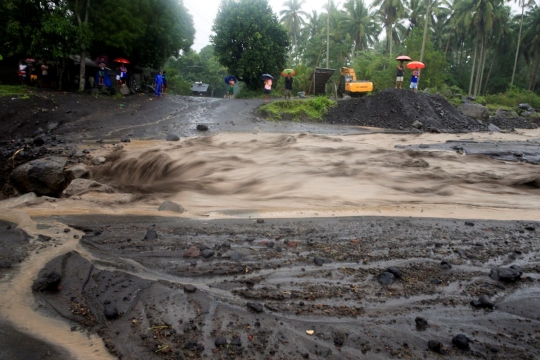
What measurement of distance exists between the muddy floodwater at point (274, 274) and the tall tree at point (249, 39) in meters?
20.4

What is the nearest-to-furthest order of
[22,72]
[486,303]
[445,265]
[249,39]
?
[486,303] → [445,265] → [22,72] → [249,39]

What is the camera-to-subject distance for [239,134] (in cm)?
1449

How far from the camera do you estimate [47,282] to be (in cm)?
361

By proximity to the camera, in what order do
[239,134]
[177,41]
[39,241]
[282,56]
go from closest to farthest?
[39,241]
[239,134]
[177,41]
[282,56]

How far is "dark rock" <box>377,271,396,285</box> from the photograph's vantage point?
380cm

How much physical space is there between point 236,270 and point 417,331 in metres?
1.74

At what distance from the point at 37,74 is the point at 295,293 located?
22.9 m

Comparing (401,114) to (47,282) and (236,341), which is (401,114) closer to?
(236,341)

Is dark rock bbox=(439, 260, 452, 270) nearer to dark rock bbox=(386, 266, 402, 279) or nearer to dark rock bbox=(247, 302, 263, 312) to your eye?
dark rock bbox=(386, 266, 402, 279)

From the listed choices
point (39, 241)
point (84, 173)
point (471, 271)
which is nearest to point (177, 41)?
point (84, 173)

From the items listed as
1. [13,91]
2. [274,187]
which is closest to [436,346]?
[274,187]

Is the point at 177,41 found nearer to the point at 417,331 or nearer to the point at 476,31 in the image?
the point at 417,331

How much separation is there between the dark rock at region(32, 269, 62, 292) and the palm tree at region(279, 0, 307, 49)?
5082 cm

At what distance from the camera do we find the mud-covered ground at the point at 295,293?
3000 millimetres
